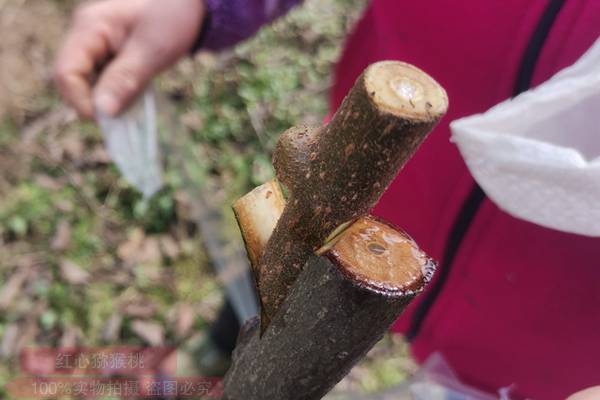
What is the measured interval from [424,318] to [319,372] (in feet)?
2.03

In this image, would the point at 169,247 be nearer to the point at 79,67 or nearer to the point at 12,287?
the point at 12,287

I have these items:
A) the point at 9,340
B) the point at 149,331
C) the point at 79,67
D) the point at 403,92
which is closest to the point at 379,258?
the point at 403,92

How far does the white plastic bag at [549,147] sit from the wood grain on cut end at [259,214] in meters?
0.29

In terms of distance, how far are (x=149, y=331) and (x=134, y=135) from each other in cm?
75

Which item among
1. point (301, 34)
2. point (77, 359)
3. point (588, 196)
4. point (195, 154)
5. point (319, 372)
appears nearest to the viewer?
point (319, 372)

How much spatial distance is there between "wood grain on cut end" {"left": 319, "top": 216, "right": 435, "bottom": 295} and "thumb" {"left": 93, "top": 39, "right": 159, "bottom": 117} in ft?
2.74

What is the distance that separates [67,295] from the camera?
181cm

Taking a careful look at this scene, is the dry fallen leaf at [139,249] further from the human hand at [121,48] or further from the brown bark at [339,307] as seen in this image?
the brown bark at [339,307]

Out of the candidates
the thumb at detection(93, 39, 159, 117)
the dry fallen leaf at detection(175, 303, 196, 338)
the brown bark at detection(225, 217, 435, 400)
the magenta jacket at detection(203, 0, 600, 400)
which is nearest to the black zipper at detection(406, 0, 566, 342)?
the magenta jacket at detection(203, 0, 600, 400)

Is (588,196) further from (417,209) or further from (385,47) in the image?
(385,47)

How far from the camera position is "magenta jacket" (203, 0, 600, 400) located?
82 cm

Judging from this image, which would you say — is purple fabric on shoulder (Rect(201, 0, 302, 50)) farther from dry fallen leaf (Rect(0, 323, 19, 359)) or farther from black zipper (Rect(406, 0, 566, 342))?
dry fallen leaf (Rect(0, 323, 19, 359))

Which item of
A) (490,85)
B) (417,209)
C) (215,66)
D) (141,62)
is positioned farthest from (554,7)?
(215,66)

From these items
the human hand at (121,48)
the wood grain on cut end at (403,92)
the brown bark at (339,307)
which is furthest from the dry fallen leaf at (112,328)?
the wood grain on cut end at (403,92)
